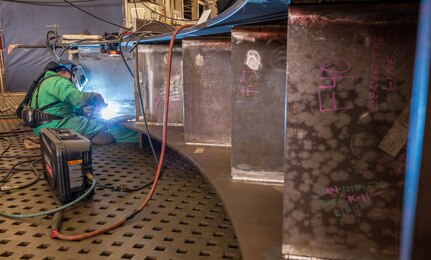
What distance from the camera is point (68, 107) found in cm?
348

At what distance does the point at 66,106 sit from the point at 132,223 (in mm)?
2127

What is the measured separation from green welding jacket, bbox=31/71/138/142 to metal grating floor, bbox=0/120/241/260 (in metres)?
0.94

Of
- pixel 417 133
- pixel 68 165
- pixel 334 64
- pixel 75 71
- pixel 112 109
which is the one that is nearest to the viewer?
pixel 417 133

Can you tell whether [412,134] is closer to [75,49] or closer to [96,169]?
[96,169]

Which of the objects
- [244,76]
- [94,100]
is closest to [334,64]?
[244,76]

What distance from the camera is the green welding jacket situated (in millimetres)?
3197

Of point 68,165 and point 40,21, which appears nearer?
point 68,165

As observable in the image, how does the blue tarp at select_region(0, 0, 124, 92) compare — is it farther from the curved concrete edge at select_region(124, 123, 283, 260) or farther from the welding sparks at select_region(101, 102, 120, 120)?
the curved concrete edge at select_region(124, 123, 283, 260)

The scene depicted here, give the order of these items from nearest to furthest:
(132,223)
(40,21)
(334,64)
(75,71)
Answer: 1. (334,64)
2. (132,223)
3. (75,71)
4. (40,21)

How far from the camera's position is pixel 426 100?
0.33 meters

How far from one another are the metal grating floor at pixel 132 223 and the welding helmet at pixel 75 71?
118 cm

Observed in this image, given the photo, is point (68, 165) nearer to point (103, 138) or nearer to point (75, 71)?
point (103, 138)

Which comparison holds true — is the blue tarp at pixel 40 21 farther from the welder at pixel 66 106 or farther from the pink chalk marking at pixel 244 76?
the pink chalk marking at pixel 244 76

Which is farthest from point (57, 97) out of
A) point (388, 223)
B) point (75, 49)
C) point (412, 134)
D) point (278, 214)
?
point (412, 134)
